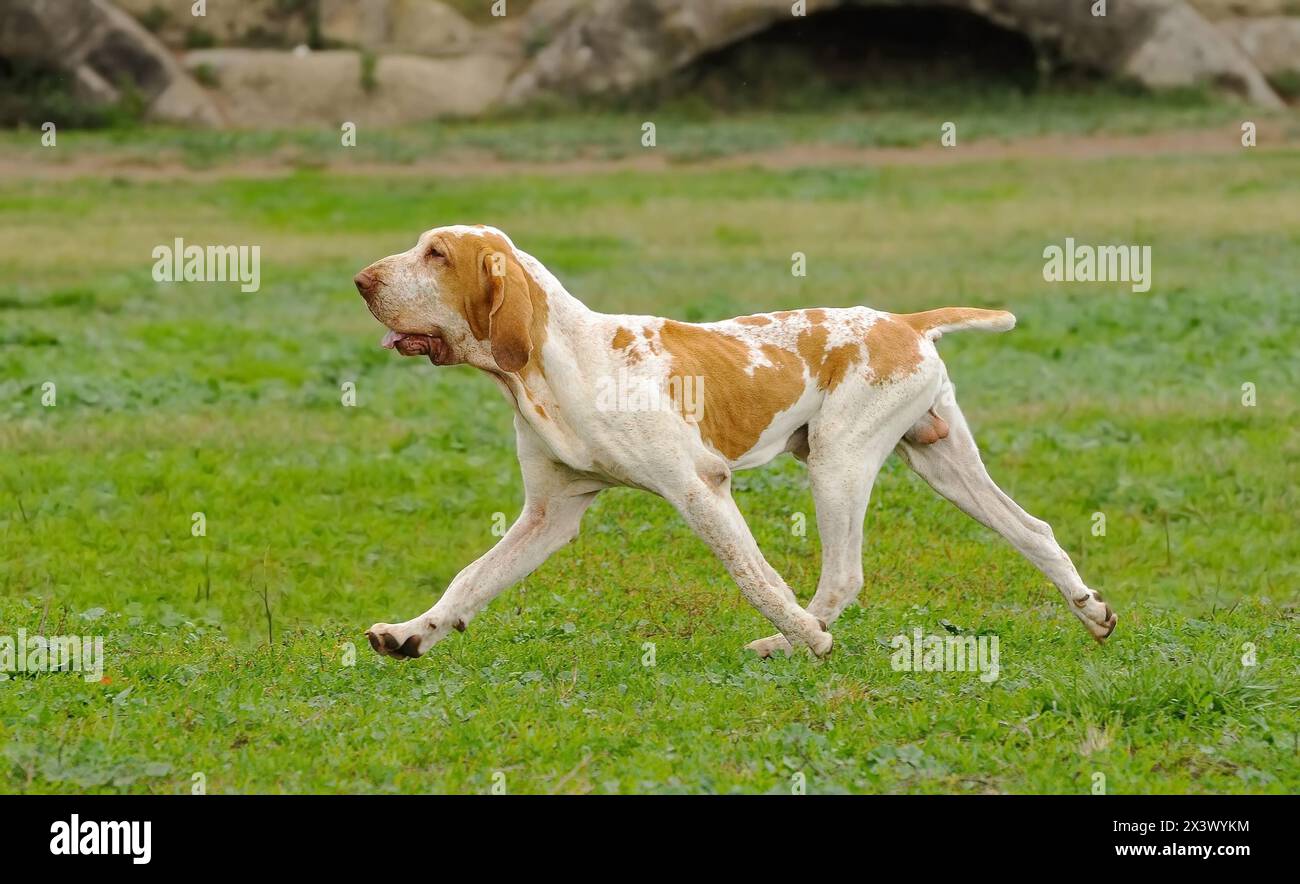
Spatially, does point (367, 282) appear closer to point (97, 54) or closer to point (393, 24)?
point (97, 54)

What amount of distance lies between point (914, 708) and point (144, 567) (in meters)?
4.49

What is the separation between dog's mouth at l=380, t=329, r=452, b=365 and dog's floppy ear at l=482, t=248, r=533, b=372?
0.21 meters

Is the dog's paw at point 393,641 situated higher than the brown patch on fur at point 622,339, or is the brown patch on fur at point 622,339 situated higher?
the brown patch on fur at point 622,339

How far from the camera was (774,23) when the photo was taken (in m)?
38.1

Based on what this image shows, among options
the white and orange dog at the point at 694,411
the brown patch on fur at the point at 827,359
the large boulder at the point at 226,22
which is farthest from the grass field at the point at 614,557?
the large boulder at the point at 226,22

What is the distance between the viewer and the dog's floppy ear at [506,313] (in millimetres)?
6711

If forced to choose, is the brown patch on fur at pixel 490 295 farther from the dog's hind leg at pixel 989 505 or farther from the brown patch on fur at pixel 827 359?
the dog's hind leg at pixel 989 505

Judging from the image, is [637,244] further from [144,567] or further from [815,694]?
[815,694]

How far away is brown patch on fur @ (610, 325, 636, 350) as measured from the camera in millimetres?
6949

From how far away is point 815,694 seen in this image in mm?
6684

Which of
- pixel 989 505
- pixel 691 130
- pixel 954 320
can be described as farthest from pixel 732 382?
pixel 691 130

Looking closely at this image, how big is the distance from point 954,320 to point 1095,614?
1338mm

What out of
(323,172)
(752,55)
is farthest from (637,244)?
(752,55)

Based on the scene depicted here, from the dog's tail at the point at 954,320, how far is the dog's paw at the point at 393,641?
7.78ft
